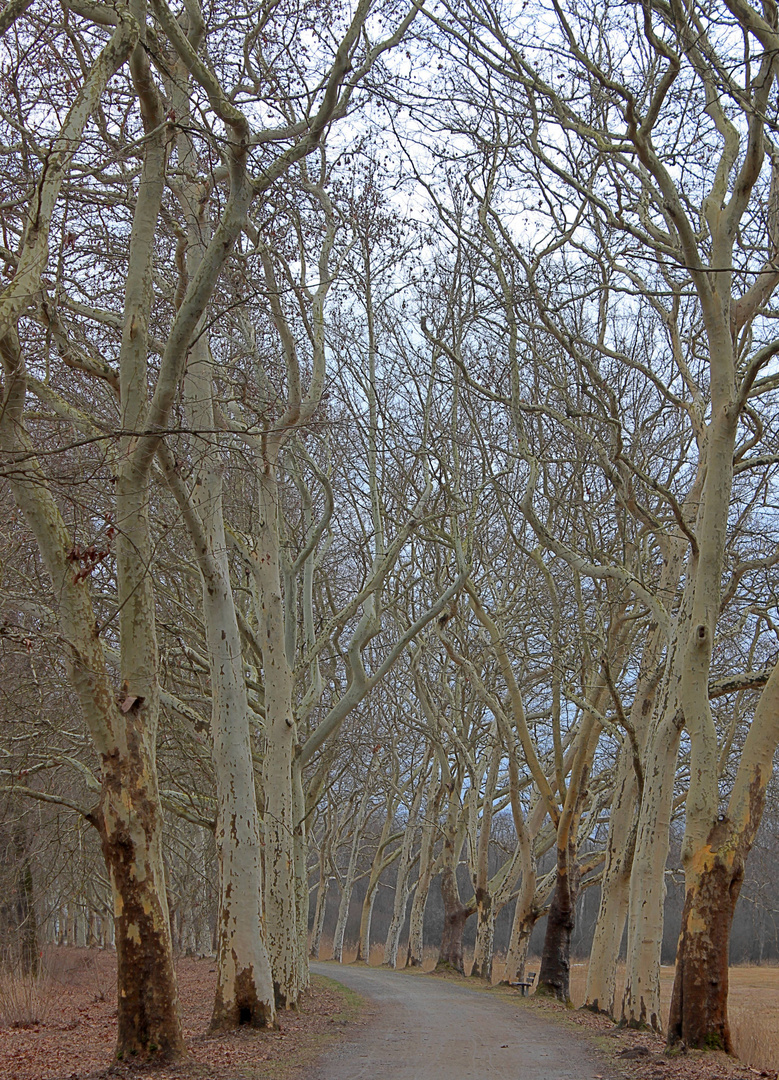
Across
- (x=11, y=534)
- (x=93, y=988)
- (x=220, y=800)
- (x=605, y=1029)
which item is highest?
(x=11, y=534)

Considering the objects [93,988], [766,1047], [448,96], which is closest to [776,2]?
[448,96]

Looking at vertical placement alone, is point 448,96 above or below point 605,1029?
above

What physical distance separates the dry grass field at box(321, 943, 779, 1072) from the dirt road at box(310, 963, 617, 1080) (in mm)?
1638

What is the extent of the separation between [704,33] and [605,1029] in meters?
10.5

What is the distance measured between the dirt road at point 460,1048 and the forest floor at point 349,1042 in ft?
0.06

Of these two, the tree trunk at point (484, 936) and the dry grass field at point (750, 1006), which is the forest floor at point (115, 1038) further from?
the tree trunk at point (484, 936)

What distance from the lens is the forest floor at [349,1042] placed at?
7242 mm

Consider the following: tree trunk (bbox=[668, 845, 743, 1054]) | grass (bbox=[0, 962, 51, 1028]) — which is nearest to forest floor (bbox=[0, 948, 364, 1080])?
grass (bbox=[0, 962, 51, 1028])

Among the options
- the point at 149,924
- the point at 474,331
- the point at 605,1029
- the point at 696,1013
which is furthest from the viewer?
the point at 474,331

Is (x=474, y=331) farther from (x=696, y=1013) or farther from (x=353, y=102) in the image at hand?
(x=696, y=1013)

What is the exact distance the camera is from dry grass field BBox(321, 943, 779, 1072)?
9.38m

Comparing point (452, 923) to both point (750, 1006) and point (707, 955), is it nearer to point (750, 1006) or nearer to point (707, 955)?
point (750, 1006)

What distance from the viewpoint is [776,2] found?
27.6 ft

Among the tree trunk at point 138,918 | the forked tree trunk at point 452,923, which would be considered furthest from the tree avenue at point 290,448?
the forked tree trunk at point 452,923
